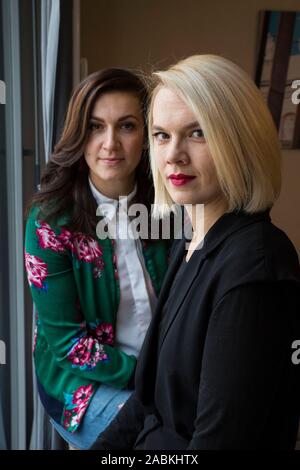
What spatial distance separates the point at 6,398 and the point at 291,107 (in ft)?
6.63

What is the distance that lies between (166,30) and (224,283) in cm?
203

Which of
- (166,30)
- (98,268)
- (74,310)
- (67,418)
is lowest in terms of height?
(67,418)

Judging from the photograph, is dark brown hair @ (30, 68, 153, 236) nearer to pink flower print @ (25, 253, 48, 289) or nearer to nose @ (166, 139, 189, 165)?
pink flower print @ (25, 253, 48, 289)

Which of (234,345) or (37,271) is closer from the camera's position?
(234,345)

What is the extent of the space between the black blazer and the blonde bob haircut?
0.06m

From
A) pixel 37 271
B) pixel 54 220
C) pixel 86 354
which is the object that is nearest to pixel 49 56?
pixel 54 220

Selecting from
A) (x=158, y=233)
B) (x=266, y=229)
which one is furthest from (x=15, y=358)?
(x=266, y=229)

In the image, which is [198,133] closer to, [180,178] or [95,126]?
[180,178]

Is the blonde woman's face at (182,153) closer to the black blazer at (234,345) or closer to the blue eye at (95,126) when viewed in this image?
the black blazer at (234,345)

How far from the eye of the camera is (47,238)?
1249mm

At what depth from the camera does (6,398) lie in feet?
5.96

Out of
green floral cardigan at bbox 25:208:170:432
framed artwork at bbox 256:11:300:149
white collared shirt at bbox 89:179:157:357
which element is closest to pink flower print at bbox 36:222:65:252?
green floral cardigan at bbox 25:208:170:432

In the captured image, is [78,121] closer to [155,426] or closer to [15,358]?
[155,426]

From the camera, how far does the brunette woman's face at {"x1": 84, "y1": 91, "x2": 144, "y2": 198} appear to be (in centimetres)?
121
